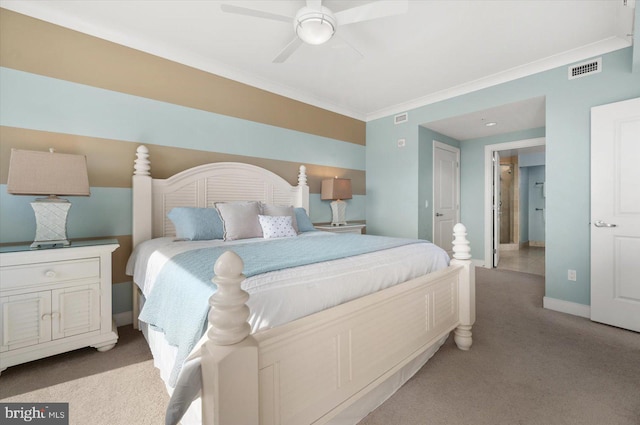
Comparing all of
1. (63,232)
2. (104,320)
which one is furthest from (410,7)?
(104,320)

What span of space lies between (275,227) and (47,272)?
161 centimetres

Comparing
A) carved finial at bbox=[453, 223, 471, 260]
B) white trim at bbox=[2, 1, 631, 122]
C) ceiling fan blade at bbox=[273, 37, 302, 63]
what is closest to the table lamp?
white trim at bbox=[2, 1, 631, 122]

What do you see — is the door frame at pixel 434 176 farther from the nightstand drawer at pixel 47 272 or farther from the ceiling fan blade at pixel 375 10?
the nightstand drawer at pixel 47 272

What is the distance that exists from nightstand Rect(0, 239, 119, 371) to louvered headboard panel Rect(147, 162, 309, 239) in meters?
0.70

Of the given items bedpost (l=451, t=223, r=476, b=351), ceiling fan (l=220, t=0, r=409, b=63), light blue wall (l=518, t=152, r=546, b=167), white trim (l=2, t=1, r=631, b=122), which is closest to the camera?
ceiling fan (l=220, t=0, r=409, b=63)

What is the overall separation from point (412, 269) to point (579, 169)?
95.4 inches

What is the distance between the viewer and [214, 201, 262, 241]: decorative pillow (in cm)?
246

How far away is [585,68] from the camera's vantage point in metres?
2.74

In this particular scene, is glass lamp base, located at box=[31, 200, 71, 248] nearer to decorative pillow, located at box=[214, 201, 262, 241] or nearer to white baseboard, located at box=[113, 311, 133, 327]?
white baseboard, located at box=[113, 311, 133, 327]

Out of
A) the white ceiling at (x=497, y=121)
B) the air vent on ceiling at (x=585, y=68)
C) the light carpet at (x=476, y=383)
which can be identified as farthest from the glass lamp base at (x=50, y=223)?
the air vent on ceiling at (x=585, y=68)

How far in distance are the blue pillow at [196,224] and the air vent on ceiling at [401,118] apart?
320cm

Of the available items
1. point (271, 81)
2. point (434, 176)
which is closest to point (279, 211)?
point (271, 81)

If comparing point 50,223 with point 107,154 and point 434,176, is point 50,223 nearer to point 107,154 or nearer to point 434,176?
point 107,154

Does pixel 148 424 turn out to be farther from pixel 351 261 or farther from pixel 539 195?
pixel 539 195
